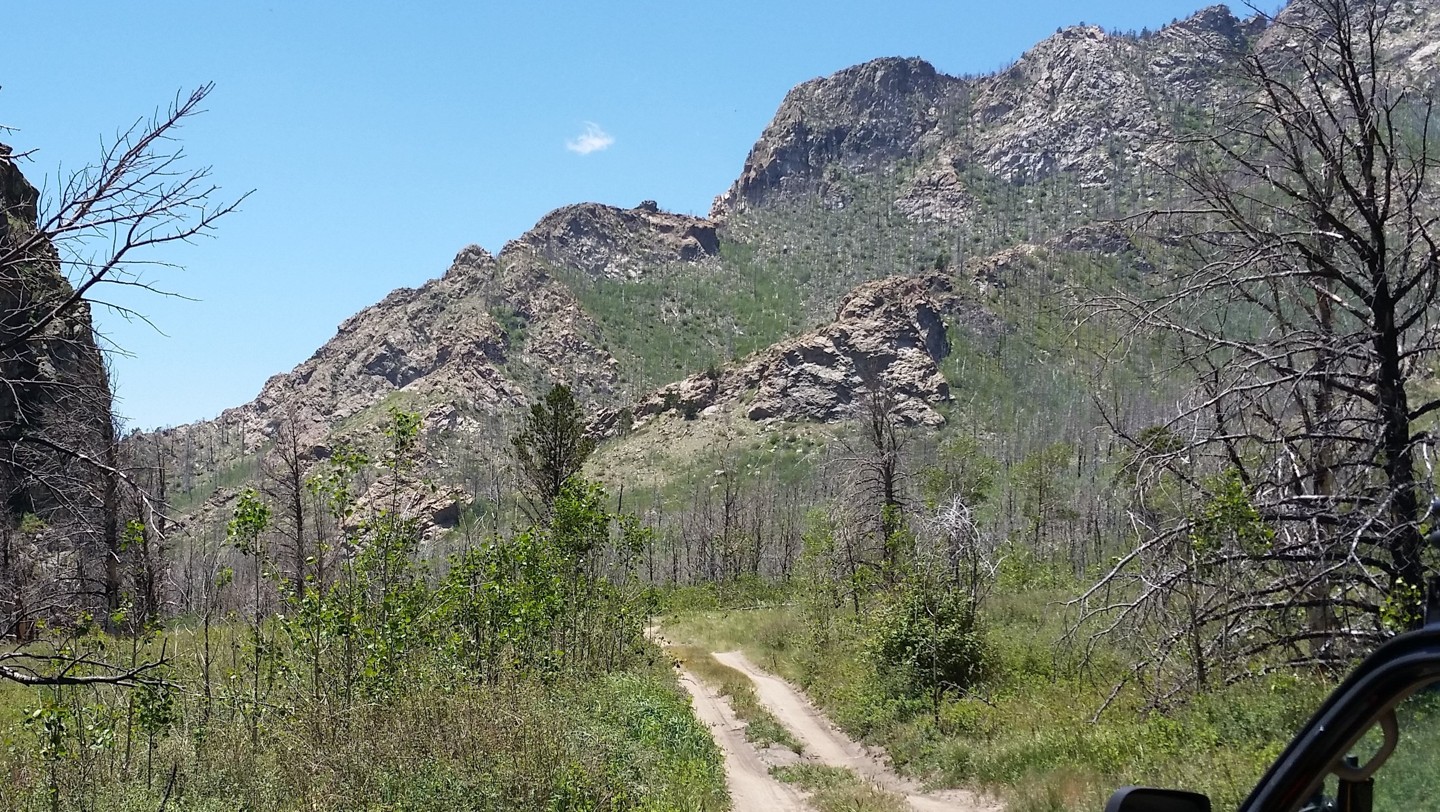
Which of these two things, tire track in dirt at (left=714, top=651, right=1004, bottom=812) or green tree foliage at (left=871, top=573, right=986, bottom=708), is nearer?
tire track in dirt at (left=714, top=651, right=1004, bottom=812)

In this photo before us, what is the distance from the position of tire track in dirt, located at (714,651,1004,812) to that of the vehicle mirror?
9991 millimetres

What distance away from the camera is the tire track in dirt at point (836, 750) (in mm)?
11578

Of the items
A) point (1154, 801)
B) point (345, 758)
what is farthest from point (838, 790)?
point (1154, 801)

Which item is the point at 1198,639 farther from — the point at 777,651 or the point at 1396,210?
the point at 777,651

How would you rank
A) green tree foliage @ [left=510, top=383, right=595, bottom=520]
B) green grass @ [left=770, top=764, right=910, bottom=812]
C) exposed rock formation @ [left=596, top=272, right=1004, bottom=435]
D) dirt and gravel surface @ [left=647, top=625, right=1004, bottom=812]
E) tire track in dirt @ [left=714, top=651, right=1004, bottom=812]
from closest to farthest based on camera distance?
green grass @ [left=770, top=764, right=910, bottom=812] < tire track in dirt @ [left=714, top=651, right=1004, bottom=812] < dirt and gravel surface @ [left=647, top=625, right=1004, bottom=812] < green tree foliage @ [left=510, top=383, right=595, bottom=520] < exposed rock formation @ [left=596, top=272, right=1004, bottom=435]

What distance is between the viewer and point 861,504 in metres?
30.8

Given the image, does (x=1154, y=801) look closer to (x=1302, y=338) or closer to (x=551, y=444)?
(x=1302, y=338)

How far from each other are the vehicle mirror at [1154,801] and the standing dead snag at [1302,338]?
622 centimetres

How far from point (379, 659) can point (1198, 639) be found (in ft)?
31.1

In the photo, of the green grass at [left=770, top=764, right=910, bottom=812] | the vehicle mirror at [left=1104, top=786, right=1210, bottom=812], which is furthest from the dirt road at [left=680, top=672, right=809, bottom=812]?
the vehicle mirror at [left=1104, top=786, right=1210, bottom=812]

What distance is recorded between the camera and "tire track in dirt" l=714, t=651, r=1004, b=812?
38.0 ft

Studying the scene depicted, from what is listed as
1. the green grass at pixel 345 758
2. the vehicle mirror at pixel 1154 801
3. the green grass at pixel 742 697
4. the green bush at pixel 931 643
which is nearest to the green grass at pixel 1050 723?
the green bush at pixel 931 643

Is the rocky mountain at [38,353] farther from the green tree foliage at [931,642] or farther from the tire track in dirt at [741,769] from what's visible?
the green tree foliage at [931,642]

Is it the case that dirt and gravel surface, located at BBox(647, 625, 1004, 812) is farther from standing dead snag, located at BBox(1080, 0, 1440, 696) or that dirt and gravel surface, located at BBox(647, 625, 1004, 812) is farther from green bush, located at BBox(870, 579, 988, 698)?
standing dead snag, located at BBox(1080, 0, 1440, 696)
